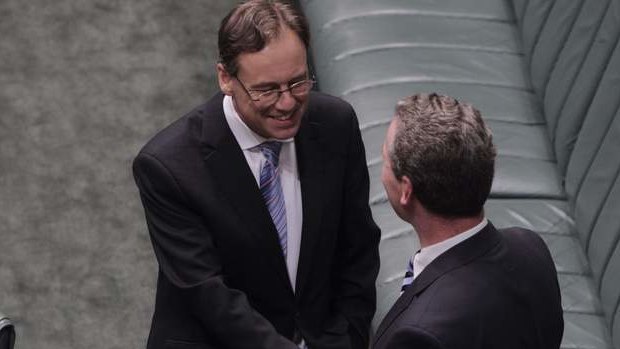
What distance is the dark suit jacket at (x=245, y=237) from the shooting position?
8.81ft

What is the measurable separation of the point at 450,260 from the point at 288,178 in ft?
1.83

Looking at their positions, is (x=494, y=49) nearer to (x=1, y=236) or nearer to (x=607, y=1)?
(x=607, y=1)

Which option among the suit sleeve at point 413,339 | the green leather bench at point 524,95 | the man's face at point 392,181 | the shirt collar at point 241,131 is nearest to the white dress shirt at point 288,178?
the shirt collar at point 241,131

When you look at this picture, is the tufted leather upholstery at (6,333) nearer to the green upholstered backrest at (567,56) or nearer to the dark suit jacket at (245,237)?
the dark suit jacket at (245,237)

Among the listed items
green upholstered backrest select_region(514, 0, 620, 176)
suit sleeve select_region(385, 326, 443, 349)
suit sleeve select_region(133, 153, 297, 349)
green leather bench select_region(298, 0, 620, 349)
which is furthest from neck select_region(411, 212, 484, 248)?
green upholstered backrest select_region(514, 0, 620, 176)

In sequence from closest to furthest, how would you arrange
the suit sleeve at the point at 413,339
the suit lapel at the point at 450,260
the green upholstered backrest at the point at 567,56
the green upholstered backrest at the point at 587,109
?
the suit sleeve at the point at 413,339, the suit lapel at the point at 450,260, the green upholstered backrest at the point at 587,109, the green upholstered backrest at the point at 567,56

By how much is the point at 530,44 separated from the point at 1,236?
191 cm

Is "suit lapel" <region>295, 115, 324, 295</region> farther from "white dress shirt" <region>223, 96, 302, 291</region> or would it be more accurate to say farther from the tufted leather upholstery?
the tufted leather upholstery

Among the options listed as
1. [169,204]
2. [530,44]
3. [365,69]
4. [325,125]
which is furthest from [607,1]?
[169,204]

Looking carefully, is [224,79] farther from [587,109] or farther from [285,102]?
[587,109]

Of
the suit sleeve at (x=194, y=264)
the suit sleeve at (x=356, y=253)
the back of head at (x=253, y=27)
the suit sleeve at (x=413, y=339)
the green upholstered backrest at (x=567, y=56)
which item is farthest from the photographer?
the green upholstered backrest at (x=567, y=56)

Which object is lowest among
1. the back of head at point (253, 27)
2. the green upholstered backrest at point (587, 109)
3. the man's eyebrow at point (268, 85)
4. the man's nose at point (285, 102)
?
the green upholstered backrest at point (587, 109)

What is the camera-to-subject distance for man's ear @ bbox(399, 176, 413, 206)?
2.31m

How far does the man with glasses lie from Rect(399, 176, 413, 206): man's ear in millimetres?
368
